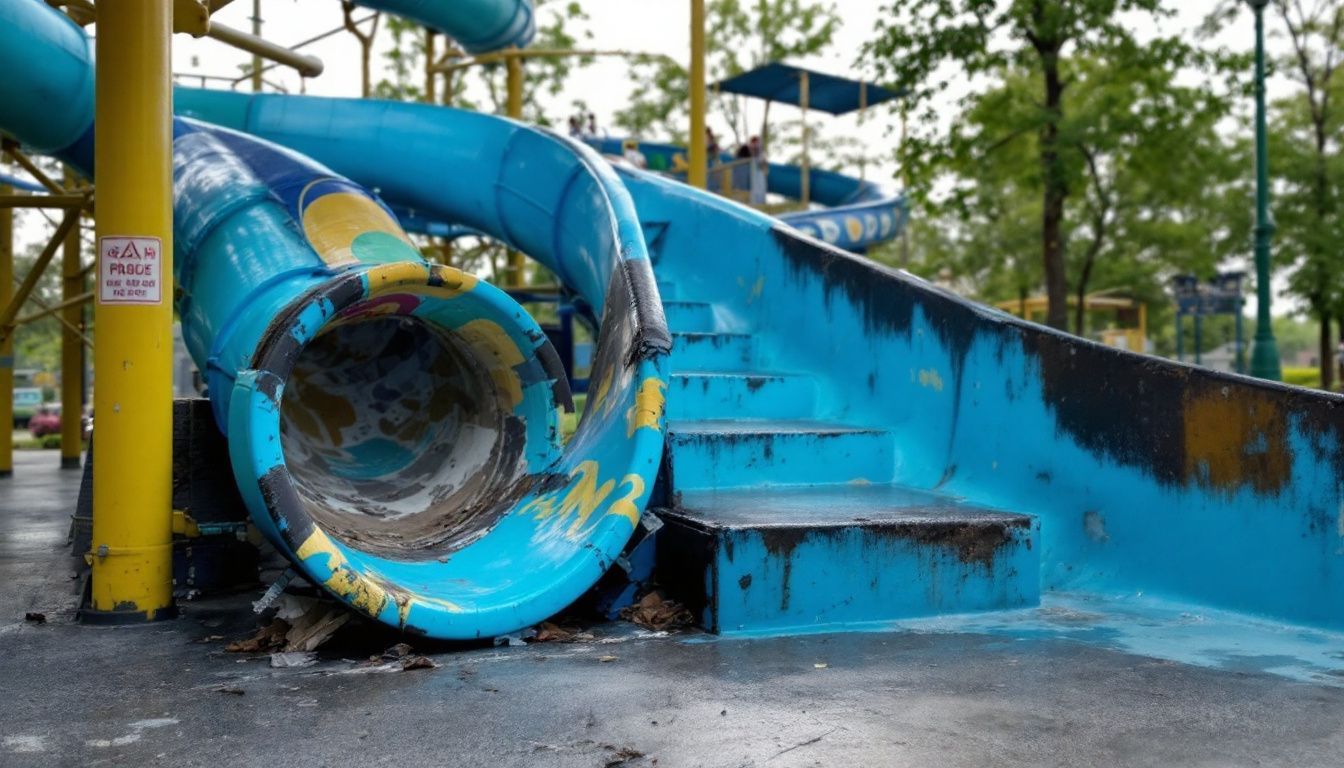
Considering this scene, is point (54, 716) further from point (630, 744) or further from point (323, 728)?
point (630, 744)

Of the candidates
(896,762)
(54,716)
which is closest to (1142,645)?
(896,762)

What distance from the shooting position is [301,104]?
8.40m

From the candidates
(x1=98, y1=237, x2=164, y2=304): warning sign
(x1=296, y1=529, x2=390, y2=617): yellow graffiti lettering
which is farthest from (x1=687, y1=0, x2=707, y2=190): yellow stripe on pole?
(x1=296, y1=529, x2=390, y2=617): yellow graffiti lettering

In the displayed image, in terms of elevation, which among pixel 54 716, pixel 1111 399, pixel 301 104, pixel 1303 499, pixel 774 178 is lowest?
pixel 54 716

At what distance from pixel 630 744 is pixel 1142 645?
177cm

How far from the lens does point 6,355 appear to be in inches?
444

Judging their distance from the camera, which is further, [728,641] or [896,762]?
[728,641]

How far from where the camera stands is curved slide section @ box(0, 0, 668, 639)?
12.3ft

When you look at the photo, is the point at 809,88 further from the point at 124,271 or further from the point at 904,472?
the point at 124,271

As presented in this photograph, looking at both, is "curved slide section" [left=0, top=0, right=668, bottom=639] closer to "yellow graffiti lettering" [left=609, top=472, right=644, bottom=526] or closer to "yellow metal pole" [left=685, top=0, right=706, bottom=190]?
"yellow graffiti lettering" [left=609, top=472, right=644, bottom=526]

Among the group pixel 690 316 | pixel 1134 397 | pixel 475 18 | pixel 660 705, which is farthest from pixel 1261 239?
pixel 660 705

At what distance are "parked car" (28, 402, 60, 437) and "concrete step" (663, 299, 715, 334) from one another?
27174 millimetres

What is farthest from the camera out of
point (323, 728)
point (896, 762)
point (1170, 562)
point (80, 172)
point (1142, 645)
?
point (80, 172)

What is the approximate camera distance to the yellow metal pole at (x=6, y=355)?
1122cm
